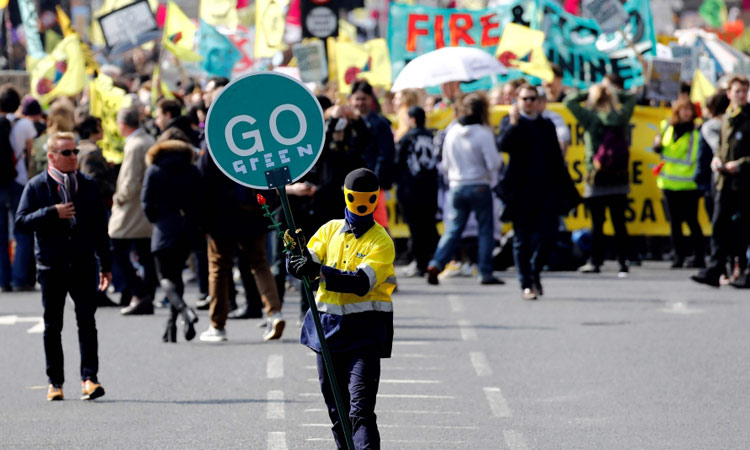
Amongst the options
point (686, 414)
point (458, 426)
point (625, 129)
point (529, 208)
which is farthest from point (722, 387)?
point (625, 129)

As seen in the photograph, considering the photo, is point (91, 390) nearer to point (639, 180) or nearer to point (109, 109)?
point (109, 109)

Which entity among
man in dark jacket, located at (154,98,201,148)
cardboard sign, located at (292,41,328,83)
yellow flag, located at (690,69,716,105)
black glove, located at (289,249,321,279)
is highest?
black glove, located at (289,249,321,279)

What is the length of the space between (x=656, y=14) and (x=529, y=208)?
1007 inches

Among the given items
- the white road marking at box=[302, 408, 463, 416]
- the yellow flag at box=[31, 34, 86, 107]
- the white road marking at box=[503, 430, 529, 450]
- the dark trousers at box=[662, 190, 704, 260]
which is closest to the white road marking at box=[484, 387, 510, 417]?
the white road marking at box=[302, 408, 463, 416]

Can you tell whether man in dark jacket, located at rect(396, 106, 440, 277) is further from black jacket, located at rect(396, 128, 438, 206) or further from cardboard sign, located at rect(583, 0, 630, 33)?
cardboard sign, located at rect(583, 0, 630, 33)

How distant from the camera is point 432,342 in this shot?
11.9m

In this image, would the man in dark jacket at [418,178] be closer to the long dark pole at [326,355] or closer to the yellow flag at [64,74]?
the yellow flag at [64,74]

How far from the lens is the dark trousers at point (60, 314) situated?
31.0 feet

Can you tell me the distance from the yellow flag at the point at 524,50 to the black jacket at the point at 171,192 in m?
7.69

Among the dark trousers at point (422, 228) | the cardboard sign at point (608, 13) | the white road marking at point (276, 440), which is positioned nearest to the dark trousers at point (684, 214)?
the dark trousers at point (422, 228)

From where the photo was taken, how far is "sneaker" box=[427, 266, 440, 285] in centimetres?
1567

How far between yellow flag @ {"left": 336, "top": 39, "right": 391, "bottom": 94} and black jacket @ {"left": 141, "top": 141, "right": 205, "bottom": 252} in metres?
9.96

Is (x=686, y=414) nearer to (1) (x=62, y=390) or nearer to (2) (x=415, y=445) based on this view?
(2) (x=415, y=445)

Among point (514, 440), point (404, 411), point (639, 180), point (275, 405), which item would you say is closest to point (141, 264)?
point (275, 405)
